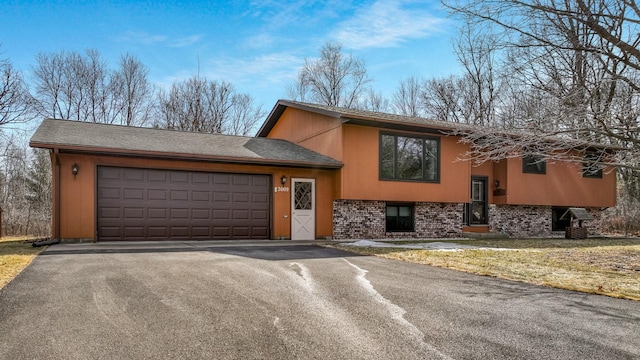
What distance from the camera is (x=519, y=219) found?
672 inches

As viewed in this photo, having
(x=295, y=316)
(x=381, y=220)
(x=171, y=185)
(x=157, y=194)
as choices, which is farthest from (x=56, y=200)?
(x=381, y=220)

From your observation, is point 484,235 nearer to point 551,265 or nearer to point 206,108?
point 551,265

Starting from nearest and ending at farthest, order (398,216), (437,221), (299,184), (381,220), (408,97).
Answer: (299,184) → (381,220) → (398,216) → (437,221) → (408,97)

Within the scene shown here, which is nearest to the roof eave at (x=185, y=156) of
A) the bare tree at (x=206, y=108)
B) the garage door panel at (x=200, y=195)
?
the garage door panel at (x=200, y=195)

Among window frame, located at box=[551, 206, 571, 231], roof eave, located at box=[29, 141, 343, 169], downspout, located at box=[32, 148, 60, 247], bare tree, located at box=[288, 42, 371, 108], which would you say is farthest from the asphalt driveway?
bare tree, located at box=[288, 42, 371, 108]

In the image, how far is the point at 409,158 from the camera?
1447 cm

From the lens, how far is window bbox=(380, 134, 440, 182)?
14070mm

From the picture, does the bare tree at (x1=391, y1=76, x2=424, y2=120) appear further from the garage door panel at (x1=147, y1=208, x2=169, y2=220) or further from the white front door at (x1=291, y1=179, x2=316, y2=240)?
the garage door panel at (x1=147, y1=208, x2=169, y2=220)

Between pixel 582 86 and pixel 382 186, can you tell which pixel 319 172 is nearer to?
pixel 382 186

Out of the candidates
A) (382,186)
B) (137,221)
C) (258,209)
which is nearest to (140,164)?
(137,221)

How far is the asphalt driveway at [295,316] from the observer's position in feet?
11.1

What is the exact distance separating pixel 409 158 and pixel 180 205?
7517mm

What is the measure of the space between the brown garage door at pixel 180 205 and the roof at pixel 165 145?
685 mm

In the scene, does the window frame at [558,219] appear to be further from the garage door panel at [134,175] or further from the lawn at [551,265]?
the garage door panel at [134,175]
